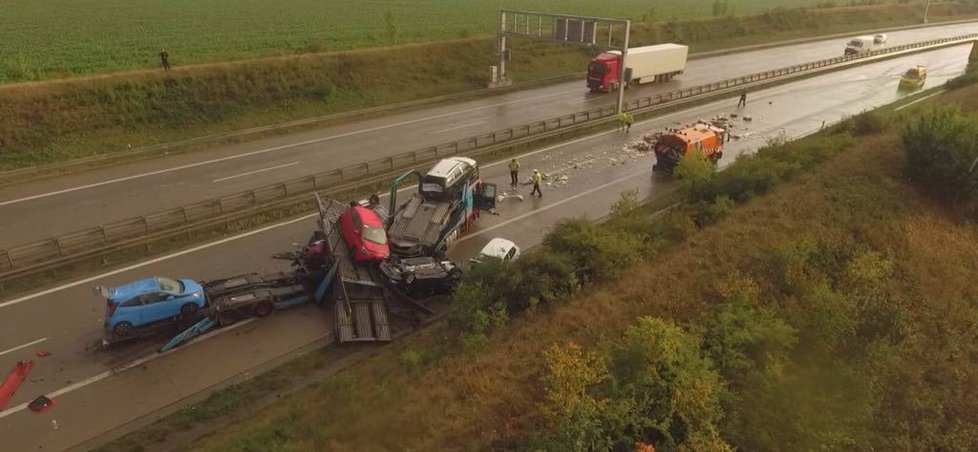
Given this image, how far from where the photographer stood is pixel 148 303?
1592 cm

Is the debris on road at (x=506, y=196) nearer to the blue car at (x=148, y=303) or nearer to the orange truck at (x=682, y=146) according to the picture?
the orange truck at (x=682, y=146)

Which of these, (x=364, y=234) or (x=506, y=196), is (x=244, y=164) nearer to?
(x=506, y=196)

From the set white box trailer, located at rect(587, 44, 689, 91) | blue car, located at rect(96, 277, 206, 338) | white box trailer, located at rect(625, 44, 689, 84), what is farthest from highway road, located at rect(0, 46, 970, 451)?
white box trailer, located at rect(625, 44, 689, 84)

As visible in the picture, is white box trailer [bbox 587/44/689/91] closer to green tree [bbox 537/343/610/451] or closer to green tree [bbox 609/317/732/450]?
green tree [bbox 609/317/732/450]

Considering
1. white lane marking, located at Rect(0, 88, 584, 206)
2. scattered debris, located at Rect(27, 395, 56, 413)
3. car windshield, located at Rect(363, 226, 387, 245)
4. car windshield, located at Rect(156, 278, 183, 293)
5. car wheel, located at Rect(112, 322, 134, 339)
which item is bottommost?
scattered debris, located at Rect(27, 395, 56, 413)

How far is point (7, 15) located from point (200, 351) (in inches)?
2338

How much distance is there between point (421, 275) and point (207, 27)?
157 ft

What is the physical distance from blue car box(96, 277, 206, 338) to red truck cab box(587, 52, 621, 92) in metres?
34.9

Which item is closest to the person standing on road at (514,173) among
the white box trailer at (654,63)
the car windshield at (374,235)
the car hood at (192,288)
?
the car windshield at (374,235)

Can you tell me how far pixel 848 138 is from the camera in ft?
92.9

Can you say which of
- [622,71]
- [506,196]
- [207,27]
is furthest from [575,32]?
[207,27]

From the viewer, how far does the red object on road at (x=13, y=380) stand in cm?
1414

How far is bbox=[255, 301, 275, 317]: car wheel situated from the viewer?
17.4 m

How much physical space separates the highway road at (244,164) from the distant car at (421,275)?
454 inches
